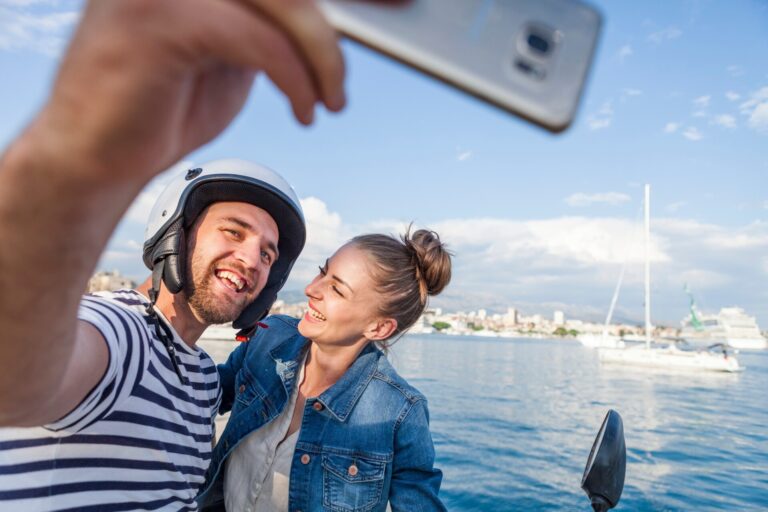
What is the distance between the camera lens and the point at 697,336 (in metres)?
89.2

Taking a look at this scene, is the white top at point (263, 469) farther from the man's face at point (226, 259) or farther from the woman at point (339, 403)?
the man's face at point (226, 259)

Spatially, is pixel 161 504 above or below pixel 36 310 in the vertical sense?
below

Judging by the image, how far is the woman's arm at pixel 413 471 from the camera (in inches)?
99.5

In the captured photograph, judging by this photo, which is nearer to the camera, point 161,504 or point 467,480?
point 161,504

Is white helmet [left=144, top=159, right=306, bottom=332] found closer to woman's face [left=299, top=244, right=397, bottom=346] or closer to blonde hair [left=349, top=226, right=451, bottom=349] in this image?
woman's face [left=299, top=244, right=397, bottom=346]

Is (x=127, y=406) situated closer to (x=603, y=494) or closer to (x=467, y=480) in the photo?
(x=603, y=494)

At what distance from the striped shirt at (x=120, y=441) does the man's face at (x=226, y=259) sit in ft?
0.83

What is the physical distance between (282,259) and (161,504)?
63.3 inches

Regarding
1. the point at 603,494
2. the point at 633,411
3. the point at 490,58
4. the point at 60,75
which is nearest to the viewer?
the point at 60,75

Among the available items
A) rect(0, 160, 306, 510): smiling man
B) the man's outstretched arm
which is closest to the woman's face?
rect(0, 160, 306, 510): smiling man

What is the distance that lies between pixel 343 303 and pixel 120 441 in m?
1.49

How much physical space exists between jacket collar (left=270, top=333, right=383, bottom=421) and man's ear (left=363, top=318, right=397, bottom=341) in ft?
0.32

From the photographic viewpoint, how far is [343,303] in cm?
296

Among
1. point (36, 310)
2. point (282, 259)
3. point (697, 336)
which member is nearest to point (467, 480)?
point (282, 259)
